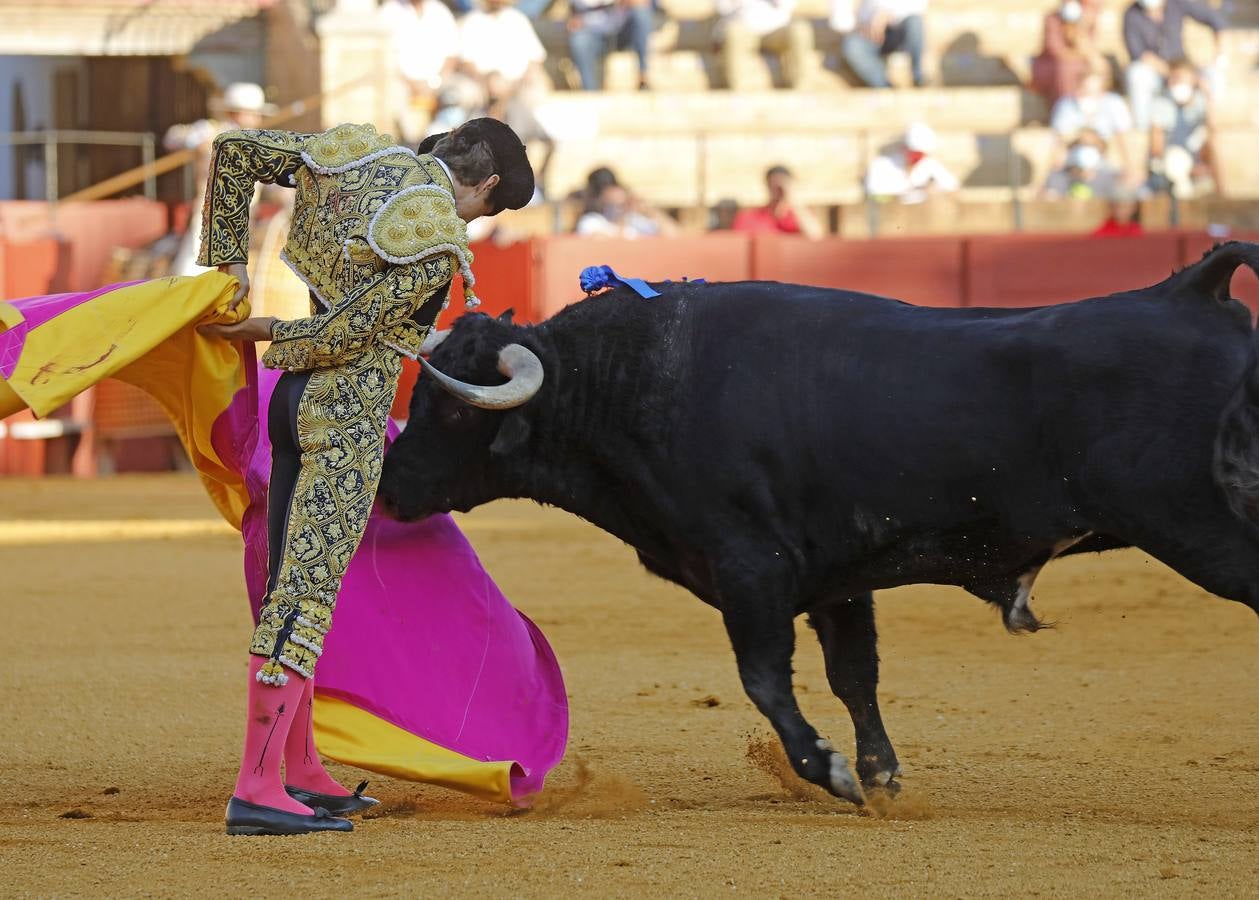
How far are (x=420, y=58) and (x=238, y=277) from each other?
30.0 ft

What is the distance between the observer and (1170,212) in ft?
38.9

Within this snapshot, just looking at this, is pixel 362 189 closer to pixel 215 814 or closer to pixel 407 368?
pixel 215 814

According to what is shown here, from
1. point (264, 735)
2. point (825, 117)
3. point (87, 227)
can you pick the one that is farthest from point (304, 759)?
point (825, 117)

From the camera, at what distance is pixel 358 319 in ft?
10.0

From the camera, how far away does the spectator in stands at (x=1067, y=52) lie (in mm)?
13125

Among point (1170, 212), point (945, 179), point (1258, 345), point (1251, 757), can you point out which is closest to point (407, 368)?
point (945, 179)

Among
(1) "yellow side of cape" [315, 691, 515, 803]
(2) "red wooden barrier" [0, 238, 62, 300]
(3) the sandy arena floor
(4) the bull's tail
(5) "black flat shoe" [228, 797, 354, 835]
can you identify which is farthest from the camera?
(2) "red wooden barrier" [0, 238, 62, 300]

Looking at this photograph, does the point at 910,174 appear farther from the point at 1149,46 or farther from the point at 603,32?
the point at 603,32

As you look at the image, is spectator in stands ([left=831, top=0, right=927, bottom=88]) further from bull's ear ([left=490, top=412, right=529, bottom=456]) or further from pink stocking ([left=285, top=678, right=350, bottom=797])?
pink stocking ([left=285, top=678, right=350, bottom=797])

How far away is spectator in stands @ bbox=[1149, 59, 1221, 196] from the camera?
41.9 ft

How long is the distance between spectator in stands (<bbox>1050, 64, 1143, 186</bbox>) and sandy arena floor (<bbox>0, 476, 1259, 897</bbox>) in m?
6.04

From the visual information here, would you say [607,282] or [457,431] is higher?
[607,282]

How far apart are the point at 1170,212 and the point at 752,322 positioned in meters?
9.05

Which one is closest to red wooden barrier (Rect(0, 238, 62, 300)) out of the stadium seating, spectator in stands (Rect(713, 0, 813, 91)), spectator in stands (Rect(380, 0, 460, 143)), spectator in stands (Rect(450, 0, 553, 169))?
spectator in stands (Rect(380, 0, 460, 143))
